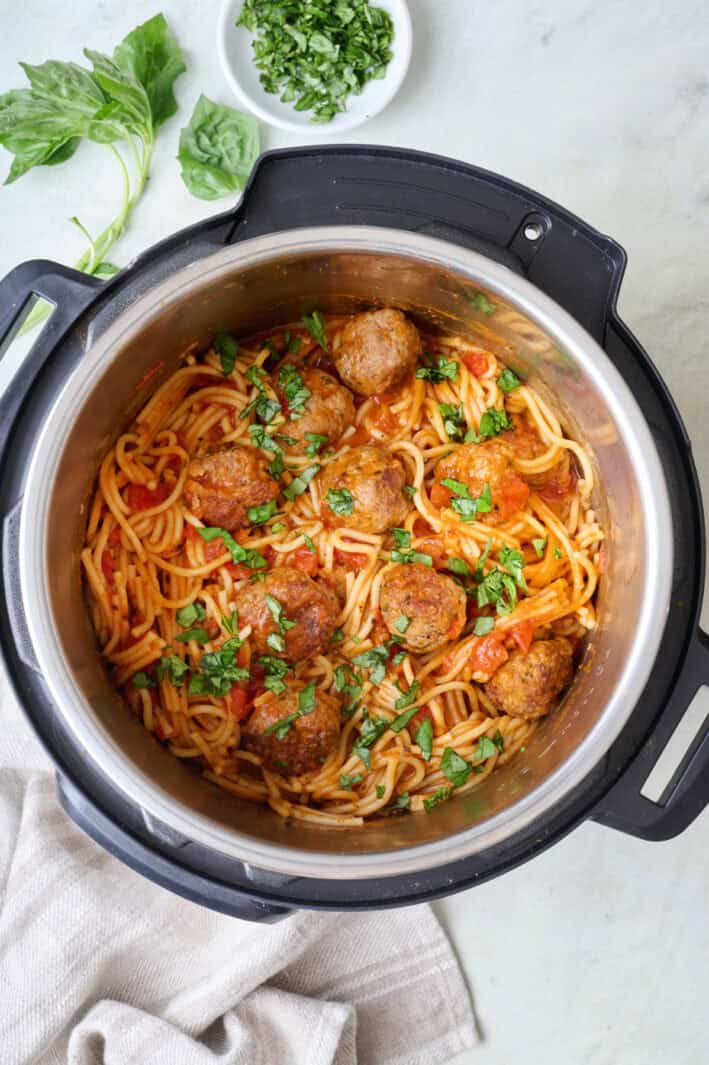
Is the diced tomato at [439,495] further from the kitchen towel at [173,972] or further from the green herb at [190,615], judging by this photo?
the kitchen towel at [173,972]

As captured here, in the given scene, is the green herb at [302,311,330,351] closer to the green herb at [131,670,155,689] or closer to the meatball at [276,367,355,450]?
the meatball at [276,367,355,450]

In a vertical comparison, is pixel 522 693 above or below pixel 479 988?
above

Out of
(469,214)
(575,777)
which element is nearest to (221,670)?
(575,777)

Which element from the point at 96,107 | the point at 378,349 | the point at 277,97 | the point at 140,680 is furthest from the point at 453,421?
the point at 96,107

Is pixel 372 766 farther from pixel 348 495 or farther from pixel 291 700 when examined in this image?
pixel 348 495

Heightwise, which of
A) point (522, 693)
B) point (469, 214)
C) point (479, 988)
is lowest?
point (479, 988)

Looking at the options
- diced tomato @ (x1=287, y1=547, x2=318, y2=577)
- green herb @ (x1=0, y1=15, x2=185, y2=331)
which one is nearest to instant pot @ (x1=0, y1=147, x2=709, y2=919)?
diced tomato @ (x1=287, y1=547, x2=318, y2=577)

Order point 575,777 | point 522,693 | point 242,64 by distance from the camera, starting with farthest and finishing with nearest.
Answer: point 242,64 < point 522,693 < point 575,777

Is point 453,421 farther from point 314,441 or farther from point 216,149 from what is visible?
point 216,149
